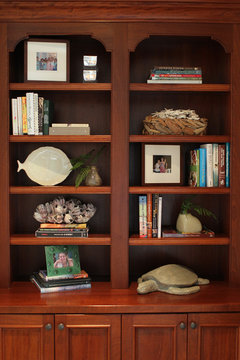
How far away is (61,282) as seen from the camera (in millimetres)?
2504

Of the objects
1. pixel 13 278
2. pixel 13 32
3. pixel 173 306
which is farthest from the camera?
pixel 13 278

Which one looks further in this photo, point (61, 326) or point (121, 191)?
point (121, 191)

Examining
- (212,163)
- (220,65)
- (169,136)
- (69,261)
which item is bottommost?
(69,261)

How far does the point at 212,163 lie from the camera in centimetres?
258

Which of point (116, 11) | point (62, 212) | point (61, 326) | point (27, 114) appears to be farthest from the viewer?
point (62, 212)

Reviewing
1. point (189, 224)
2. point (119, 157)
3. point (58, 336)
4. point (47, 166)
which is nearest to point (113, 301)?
point (58, 336)

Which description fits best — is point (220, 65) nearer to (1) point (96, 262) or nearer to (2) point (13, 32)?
(2) point (13, 32)

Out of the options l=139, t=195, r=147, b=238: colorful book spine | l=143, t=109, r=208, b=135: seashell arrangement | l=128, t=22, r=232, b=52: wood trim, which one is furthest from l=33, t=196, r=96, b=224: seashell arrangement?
l=128, t=22, r=232, b=52: wood trim

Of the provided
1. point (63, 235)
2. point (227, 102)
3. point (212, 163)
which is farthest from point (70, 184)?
point (227, 102)

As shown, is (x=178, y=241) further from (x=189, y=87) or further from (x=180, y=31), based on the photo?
(x=180, y=31)

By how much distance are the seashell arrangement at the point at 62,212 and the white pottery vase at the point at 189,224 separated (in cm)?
56

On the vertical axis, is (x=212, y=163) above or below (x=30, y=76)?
below

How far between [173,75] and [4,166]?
1.14m

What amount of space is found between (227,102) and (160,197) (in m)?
0.71
